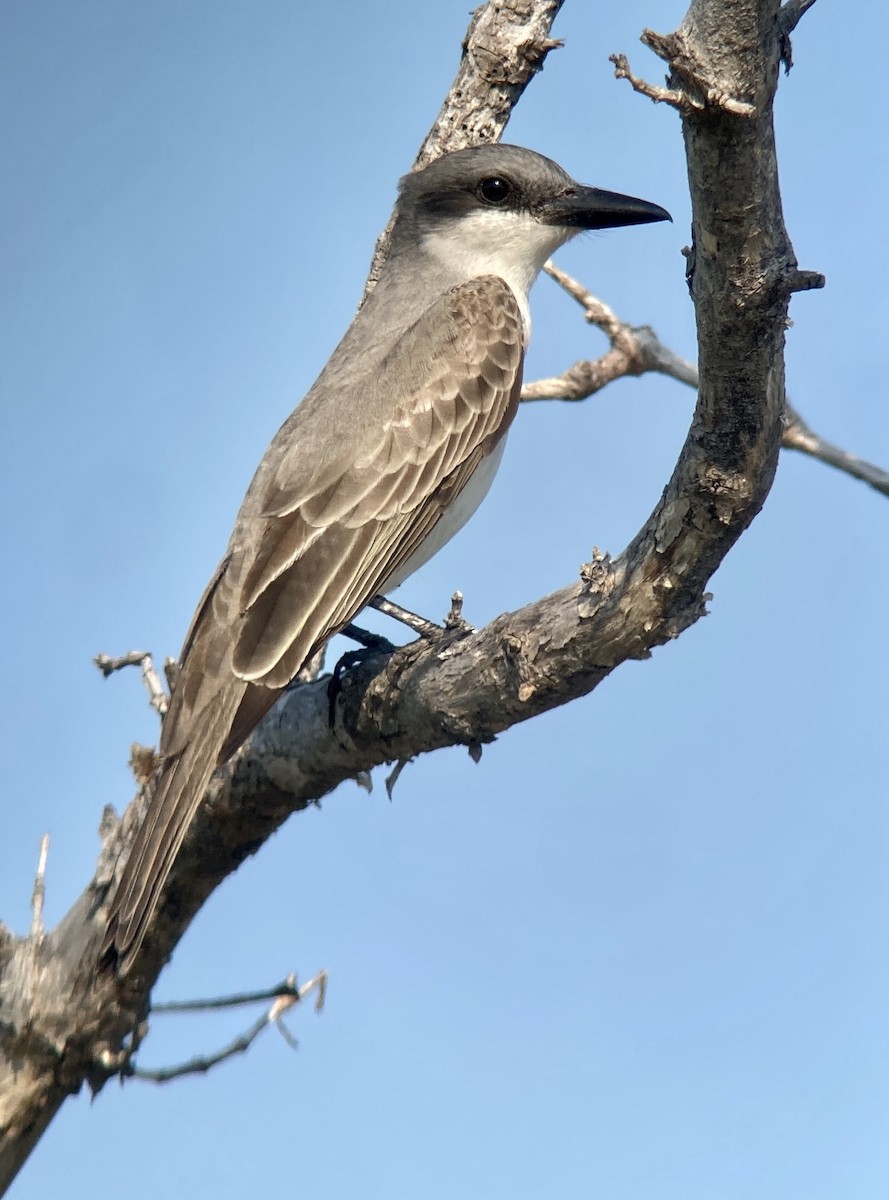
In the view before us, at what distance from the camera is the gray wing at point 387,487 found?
5914mm

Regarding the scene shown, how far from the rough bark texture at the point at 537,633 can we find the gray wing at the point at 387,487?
357 mm

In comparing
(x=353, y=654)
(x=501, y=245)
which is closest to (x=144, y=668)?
(x=353, y=654)

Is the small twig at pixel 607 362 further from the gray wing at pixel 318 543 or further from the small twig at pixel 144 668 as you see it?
the small twig at pixel 144 668

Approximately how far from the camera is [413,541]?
6.46 m

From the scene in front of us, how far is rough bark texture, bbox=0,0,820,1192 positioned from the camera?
11.1 ft

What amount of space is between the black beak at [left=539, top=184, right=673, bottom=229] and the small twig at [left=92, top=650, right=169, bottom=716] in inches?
124

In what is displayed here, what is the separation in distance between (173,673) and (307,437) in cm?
127

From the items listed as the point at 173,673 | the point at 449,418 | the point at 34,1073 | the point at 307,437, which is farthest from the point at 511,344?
the point at 34,1073

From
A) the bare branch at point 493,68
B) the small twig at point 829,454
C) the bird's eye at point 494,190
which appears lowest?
the small twig at point 829,454

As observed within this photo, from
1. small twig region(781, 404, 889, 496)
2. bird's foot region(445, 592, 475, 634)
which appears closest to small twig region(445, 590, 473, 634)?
bird's foot region(445, 592, 475, 634)

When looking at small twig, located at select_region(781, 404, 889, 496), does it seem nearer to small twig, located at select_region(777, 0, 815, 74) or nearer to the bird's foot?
the bird's foot

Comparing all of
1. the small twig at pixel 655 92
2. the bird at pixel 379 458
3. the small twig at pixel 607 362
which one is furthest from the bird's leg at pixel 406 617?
the small twig at pixel 655 92

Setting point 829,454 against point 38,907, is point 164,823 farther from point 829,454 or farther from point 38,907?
point 829,454

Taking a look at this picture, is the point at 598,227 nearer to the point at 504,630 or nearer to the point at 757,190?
the point at 504,630
